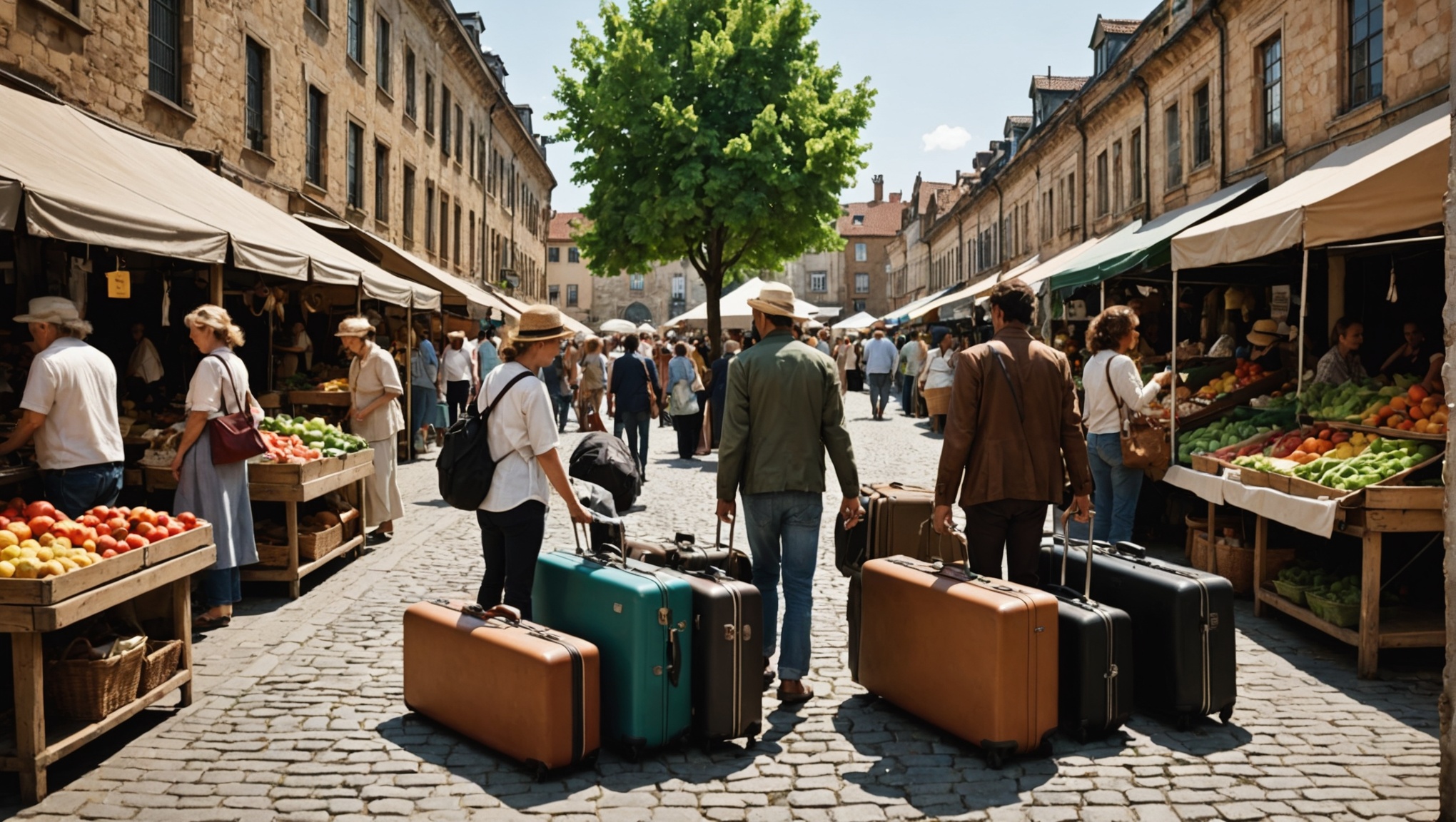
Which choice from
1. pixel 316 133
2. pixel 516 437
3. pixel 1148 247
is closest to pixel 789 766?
pixel 516 437

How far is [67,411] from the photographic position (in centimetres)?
580

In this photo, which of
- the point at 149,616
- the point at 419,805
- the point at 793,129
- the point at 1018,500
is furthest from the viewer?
the point at 793,129

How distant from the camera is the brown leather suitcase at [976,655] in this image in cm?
464

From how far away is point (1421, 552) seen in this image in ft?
22.3

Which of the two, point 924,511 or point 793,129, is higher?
point 793,129

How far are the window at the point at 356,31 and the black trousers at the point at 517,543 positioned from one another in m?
19.1

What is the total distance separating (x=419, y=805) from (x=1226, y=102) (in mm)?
18335

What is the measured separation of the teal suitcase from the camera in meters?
4.69

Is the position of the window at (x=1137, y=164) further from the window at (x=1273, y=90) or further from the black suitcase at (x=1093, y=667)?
the black suitcase at (x=1093, y=667)

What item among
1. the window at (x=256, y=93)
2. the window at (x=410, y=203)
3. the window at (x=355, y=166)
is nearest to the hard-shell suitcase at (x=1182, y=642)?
the window at (x=256, y=93)

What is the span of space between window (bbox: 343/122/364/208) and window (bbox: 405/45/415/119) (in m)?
3.88

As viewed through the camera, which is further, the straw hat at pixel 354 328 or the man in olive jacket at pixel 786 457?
the straw hat at pixel 354 328

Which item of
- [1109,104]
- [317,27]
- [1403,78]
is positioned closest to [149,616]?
[1403,78]

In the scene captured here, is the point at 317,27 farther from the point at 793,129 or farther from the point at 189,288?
the point at 793,129
